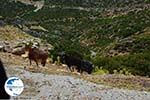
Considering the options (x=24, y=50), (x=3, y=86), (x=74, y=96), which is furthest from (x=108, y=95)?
(x=3, y=86)

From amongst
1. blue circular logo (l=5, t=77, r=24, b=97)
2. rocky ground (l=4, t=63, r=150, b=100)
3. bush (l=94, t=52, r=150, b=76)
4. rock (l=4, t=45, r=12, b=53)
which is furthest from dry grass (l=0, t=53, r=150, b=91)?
blue circular logo (l=5, t=77, r=24, b=97)

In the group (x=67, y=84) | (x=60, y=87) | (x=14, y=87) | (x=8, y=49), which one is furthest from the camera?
(x=8, y=49)

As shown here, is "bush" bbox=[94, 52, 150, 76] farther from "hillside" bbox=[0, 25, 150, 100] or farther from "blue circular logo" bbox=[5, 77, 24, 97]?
"blue circular logo" bbox=[5, 77, 24, 97]

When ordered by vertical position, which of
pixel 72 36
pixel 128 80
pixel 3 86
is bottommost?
pixel 72 36

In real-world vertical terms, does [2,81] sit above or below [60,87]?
above

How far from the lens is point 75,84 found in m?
23.0

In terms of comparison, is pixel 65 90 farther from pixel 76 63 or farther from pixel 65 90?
pixel 76 63

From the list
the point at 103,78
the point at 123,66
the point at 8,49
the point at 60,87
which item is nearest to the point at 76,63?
the point at 103,78

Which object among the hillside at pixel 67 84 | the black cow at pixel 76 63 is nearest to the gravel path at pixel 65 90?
the hillside at pixel 67 84

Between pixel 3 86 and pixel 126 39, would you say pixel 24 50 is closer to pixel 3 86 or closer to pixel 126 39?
pixel 3 86

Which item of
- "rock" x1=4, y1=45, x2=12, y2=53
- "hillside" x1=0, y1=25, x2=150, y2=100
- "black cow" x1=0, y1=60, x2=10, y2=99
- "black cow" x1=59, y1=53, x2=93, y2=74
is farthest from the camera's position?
"rock" x1=4, y1=45, x2=12, y2=53

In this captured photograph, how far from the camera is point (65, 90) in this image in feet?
70.2

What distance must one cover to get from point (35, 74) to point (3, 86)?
20.6 meters

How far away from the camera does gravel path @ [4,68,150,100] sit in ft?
66.3
